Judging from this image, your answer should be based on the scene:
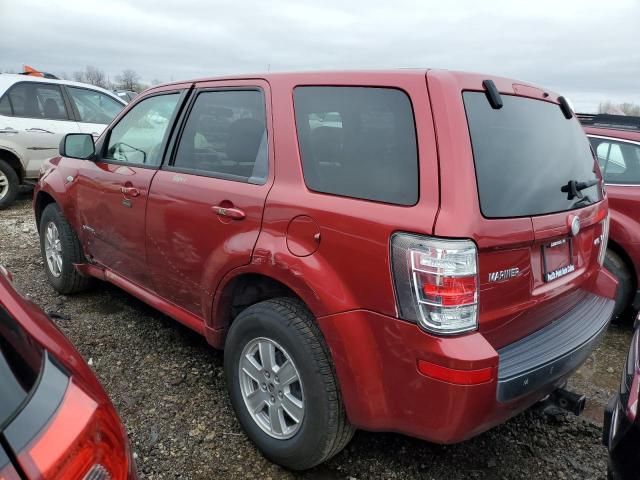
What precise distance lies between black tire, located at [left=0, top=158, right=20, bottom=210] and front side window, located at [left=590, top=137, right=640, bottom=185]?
7373mm

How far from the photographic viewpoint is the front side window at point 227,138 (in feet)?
8.29

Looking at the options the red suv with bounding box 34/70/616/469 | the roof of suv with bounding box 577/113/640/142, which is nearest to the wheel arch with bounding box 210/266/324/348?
the red suv with bounding box 34/70/616/469

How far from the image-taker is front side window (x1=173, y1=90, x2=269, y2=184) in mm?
2527

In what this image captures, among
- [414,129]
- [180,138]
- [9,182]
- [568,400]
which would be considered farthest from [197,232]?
[9,182]

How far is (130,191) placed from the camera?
322 cm

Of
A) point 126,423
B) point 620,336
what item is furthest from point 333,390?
point 620,336

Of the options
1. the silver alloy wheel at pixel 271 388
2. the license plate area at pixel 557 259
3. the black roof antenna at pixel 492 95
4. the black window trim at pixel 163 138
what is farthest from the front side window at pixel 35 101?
the license plate area at pixel 557 259

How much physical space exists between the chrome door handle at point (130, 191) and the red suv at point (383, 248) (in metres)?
0.25

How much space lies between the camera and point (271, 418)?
2.45m

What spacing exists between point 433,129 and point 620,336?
128 inches

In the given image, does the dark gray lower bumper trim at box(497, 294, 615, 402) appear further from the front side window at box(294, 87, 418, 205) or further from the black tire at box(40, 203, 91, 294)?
the black tire at box(40, 203, 91, 294)

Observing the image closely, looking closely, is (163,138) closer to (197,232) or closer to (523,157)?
(197,232)

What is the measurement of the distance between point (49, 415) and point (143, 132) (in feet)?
8.86

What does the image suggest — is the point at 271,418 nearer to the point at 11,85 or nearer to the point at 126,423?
the point at 126,423
